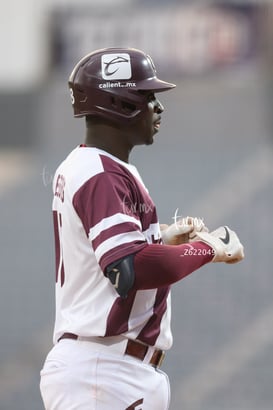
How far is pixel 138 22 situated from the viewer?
9656mm

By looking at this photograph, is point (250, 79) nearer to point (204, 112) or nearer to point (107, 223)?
point (204, 112)

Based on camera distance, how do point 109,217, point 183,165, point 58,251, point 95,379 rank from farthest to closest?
point 183,165
point 58,251
point 95,379
point 109,217

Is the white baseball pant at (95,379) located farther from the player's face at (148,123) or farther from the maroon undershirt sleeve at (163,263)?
the player's face at (148,123)

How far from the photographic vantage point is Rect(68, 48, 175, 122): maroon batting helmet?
109 inches

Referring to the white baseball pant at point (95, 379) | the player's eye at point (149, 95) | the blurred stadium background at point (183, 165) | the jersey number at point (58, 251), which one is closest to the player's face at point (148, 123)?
the player's eye at point (149, 95)

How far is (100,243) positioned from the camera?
2.59 metres

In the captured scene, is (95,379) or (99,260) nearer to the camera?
(99,260)

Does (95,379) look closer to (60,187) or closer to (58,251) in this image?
(58,251)

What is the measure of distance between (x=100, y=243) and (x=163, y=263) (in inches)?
6.6

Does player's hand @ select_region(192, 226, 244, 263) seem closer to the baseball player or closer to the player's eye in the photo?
the baseball player

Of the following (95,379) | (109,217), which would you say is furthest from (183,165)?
(109,217)

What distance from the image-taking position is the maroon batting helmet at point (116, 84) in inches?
109

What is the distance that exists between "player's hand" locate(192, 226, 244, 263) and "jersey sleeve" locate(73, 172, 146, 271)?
0.22 meters

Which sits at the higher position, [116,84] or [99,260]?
[116,84]
